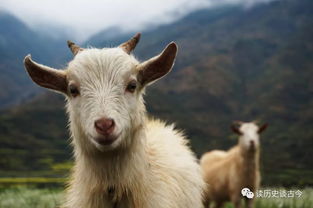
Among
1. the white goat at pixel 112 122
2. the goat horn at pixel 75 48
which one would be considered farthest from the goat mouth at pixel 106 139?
the goat horn at pixel 75 48

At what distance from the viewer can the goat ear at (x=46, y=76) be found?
532 centimetres

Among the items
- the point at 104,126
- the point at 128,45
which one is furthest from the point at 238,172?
the point at 104,126

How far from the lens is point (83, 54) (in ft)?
17.9

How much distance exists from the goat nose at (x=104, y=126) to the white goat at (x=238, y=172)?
922 cm

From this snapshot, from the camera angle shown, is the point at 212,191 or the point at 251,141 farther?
the point at 212,191

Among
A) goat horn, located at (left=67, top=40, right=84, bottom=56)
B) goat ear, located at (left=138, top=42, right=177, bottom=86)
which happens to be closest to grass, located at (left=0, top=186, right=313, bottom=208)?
goat horn, located at (left=67, top=40, right=84, bottom=56)

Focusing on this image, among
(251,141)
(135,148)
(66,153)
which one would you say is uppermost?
(66,153)

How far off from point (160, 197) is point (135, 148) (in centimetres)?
80

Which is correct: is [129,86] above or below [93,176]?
above

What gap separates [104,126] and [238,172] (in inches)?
418

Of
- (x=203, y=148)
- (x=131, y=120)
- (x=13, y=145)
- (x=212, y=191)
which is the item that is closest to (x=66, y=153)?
(x=13, y=145)

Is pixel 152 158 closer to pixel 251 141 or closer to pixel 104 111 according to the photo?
pixel 104 111

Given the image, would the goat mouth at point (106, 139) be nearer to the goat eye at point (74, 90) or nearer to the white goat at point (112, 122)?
the white goat at point (112, 122)

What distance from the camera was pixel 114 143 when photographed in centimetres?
475
